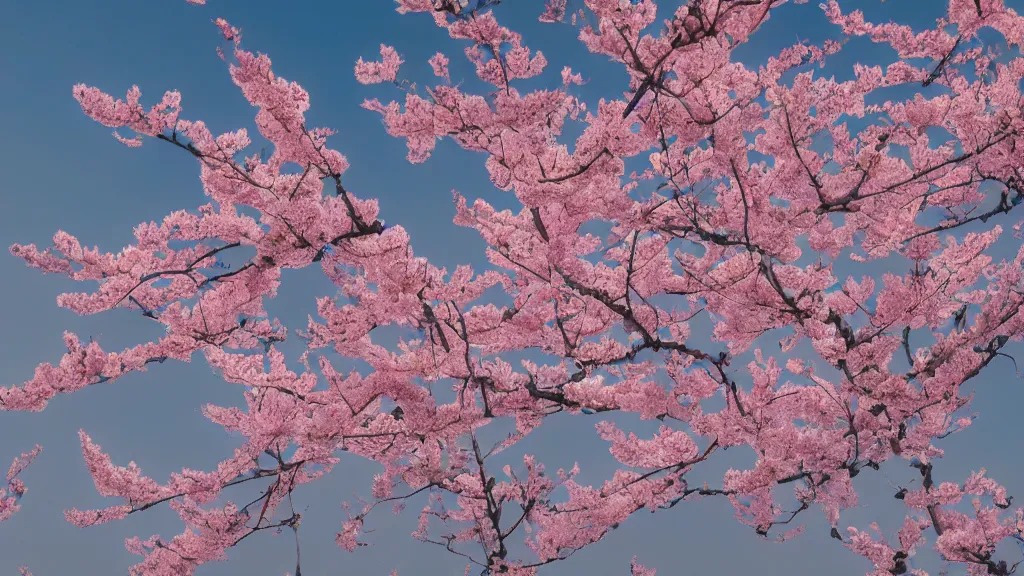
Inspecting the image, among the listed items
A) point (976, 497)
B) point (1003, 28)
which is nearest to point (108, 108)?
point (1003, 28)

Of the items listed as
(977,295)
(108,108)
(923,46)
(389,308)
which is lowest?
(389,308)

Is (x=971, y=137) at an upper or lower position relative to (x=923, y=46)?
lower

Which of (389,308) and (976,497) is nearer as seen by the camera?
(389,308)

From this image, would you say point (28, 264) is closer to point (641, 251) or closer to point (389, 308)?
point (389, 308)

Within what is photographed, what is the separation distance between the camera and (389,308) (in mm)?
6297

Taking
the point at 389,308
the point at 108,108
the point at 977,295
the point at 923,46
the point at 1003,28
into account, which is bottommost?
the point at 389,308

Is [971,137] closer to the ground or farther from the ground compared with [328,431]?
farther from the ground

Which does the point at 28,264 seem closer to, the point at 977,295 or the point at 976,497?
the point at 977,295

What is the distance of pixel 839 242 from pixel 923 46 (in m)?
2.56

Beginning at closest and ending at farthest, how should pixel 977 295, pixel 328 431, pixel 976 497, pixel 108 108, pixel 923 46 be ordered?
pixel 108 108, pixel 328 431, pixel 923 46, pixel 977 295, pixel 976 497

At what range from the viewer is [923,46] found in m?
7.72

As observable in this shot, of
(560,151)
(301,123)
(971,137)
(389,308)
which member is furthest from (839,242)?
(301,123)

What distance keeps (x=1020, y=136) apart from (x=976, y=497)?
228 inches

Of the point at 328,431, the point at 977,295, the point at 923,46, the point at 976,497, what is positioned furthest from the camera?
the point at 976,497
